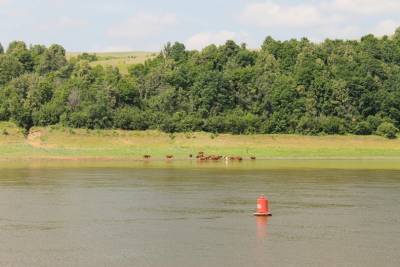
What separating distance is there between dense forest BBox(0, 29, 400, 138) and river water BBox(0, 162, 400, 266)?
6218cm

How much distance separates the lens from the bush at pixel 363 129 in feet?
369

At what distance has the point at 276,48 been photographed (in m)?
143

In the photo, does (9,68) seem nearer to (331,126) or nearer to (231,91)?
(231,91)

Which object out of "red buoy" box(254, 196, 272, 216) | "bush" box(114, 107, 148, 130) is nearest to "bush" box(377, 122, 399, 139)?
"bush" box(114, 107, 148, 130)

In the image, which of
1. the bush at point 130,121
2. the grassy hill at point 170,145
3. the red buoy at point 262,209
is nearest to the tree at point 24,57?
the grassy hill at point 170,145

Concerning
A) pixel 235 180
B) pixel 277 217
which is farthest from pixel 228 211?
pixel 235 180

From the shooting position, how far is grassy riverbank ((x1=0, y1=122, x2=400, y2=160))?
303ft

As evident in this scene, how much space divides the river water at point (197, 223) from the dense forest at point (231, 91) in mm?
62184

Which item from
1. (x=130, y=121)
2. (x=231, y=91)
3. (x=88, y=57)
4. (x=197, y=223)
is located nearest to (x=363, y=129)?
(x=231, y=91)

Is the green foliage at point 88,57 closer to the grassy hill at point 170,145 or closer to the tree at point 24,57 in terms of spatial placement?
the tree at point 24,57

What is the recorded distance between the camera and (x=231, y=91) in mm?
129875

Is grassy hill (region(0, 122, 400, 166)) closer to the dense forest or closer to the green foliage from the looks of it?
the dense forest

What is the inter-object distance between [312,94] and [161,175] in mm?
72280

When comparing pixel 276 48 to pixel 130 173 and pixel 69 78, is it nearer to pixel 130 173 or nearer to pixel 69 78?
pixel 69 78
